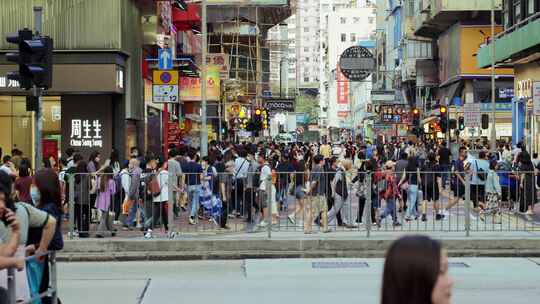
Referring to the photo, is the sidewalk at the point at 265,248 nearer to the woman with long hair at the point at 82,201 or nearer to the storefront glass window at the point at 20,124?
the woman with long hair at the point at 82,201

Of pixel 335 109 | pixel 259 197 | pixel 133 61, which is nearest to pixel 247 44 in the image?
pixel 133 61

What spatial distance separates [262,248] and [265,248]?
0.17 feet

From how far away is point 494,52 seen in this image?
43094mm

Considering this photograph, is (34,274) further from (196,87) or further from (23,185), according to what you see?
(196,87)

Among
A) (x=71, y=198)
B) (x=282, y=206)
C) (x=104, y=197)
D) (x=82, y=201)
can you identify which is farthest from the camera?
(x=282, y=206)

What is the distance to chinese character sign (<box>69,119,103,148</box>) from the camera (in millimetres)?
27594

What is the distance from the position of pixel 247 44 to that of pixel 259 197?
67595mm

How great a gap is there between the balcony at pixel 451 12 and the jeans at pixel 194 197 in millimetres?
46224

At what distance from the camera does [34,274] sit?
7.94 m

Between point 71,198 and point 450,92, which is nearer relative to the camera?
point 71,198

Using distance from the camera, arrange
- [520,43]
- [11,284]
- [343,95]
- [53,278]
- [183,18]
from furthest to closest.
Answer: [343,95], [183,18], [520,43], [53,278], [11,284]

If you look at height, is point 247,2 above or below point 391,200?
→ above

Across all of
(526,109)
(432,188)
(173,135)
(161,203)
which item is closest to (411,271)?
(161,203)

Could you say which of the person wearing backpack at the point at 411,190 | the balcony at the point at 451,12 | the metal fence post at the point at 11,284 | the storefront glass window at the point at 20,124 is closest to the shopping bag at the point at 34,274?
the metal fence post at the point at 11,284
